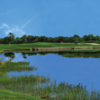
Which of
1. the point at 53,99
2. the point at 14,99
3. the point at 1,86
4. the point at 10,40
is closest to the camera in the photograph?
the point at 14,99

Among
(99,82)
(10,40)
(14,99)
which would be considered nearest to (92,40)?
(10,40)

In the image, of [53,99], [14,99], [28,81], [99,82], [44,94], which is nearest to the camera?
[14,99]

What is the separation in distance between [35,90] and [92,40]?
18629cm

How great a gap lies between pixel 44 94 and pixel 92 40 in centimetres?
18720

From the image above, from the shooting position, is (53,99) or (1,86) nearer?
(53,99)

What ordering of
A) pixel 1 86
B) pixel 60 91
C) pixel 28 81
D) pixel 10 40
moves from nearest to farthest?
pixel 60 91, pixel 1 86, pixel 28 81, pixel 10 40

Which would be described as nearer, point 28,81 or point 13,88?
point 13,88

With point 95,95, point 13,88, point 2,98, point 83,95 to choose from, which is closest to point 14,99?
point 2,98

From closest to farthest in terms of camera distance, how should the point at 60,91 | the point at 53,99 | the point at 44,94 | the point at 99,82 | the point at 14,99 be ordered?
1. the point at 14,99
2. the point at 53,99
3. the point at 44,94
4. the point at 60,91
5. the point at 99,82

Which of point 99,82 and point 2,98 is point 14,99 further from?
point 99,82

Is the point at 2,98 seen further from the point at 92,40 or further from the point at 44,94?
the point at 92,40

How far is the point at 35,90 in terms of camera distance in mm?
16359

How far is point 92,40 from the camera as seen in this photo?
19425 centimetres

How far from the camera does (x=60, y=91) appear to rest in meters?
16.3
